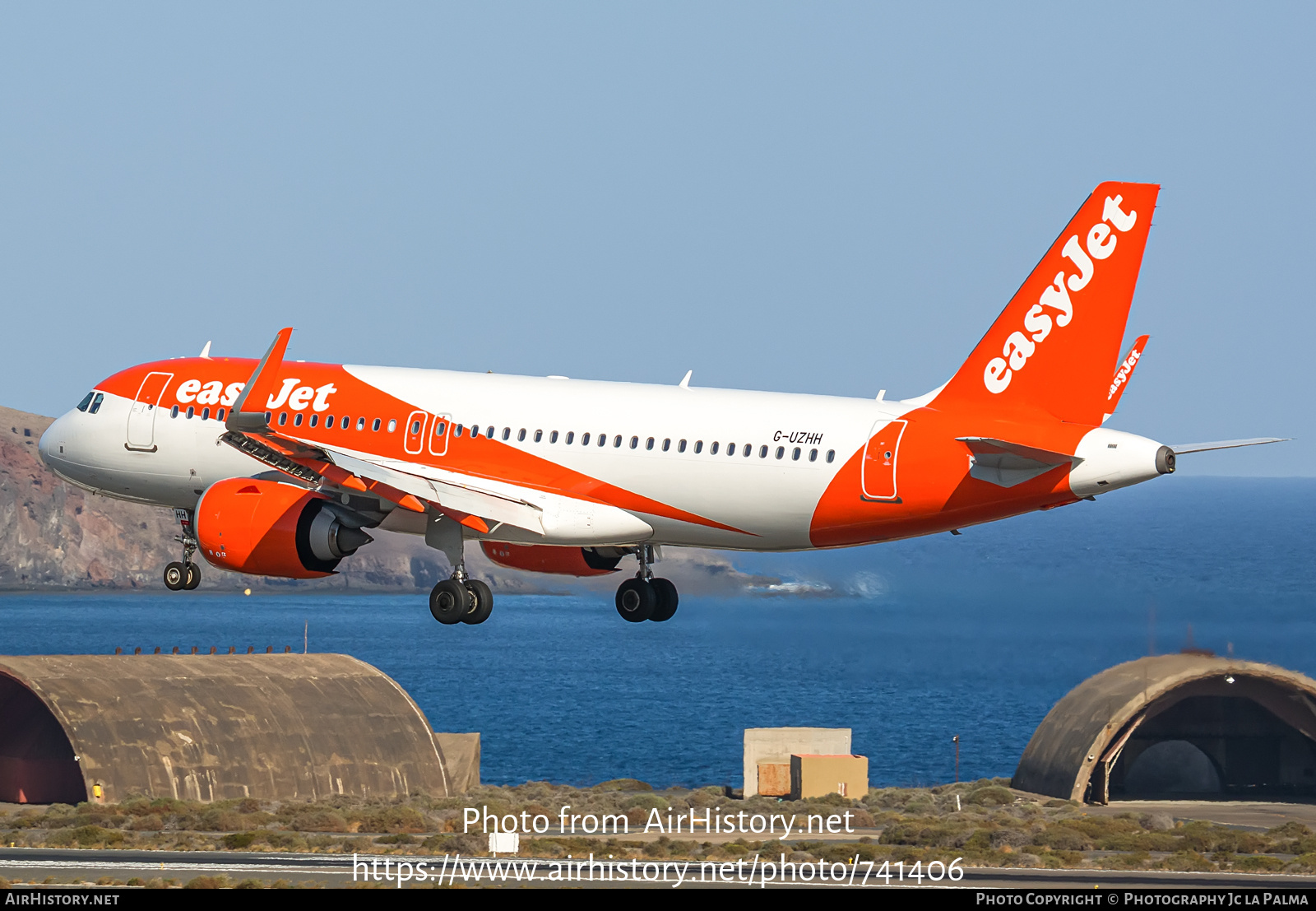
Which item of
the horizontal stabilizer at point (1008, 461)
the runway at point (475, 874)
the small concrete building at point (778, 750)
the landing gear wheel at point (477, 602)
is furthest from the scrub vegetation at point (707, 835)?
the horizontal stabilizer at point (1008, 461)

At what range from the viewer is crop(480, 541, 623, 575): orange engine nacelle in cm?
4894

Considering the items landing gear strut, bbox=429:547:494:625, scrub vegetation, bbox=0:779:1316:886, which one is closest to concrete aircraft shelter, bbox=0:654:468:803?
scrub vegetation, bbox=0:779:1316:886

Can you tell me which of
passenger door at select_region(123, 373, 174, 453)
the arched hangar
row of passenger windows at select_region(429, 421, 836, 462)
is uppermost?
passenger door at select_region(123, 373, 174, 453)

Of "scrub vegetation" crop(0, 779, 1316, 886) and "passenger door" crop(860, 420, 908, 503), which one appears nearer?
"passenger door" crop(860, 420, 908, 503)

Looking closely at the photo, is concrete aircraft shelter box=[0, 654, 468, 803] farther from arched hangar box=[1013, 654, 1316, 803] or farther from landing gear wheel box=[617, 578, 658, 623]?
landing gear wheel box=[617, 578, 658, 623]

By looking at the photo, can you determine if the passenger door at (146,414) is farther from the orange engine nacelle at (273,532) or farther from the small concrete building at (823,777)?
the small concrete building at (823,777)

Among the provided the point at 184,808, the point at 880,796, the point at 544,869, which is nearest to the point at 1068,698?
the point at 880,796

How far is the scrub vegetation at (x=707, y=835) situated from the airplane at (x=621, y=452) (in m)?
40.9

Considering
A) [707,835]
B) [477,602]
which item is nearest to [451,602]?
[477,602]

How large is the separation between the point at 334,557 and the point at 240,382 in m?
6.37

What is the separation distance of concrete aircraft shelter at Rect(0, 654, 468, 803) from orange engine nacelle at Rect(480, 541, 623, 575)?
2226 inches

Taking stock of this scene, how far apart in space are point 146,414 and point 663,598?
14719 millimetres

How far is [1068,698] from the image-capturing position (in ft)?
366

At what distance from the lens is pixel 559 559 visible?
1927 inches
